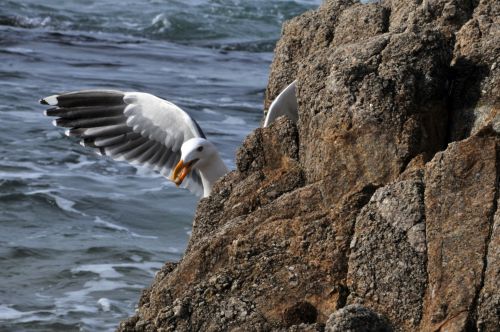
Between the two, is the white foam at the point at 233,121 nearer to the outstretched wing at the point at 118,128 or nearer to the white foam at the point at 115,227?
the white foam at the point at 115,227

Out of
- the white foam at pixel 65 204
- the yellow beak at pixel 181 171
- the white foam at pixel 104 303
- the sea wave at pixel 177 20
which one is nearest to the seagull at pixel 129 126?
the yellow beak at pixel 181 171

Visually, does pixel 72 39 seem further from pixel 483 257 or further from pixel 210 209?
pixel 483 257

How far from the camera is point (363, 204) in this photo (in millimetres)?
4750

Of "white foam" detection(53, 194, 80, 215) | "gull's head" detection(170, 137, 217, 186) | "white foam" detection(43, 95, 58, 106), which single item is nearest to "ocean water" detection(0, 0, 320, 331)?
"white foam" detection(53, 194, 80, 215)

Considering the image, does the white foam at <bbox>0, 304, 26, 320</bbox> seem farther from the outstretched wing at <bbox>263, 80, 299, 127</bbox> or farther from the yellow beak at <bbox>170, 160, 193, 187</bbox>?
the outstretched wing at <bbox>263, 80, 299, 127</bbox>

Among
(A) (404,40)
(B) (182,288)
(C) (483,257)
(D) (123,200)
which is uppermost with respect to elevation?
(A) (404,40)

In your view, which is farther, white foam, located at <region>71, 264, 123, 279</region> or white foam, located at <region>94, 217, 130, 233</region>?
white foam, located at <region>94, 217, 130, 233</region>

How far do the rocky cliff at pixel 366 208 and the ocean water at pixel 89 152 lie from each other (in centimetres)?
338

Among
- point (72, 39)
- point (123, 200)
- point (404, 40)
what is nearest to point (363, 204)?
point (404, 40)

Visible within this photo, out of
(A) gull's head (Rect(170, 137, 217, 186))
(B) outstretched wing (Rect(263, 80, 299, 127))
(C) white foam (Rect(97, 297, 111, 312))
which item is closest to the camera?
(B) outstretched wing (Rect(263, 80, 299, 127))

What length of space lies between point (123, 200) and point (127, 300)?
135 inches

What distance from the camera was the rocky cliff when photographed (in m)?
4.31

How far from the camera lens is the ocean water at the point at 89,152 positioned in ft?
31.1

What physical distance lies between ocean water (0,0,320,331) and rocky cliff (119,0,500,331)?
3375 millimetres
